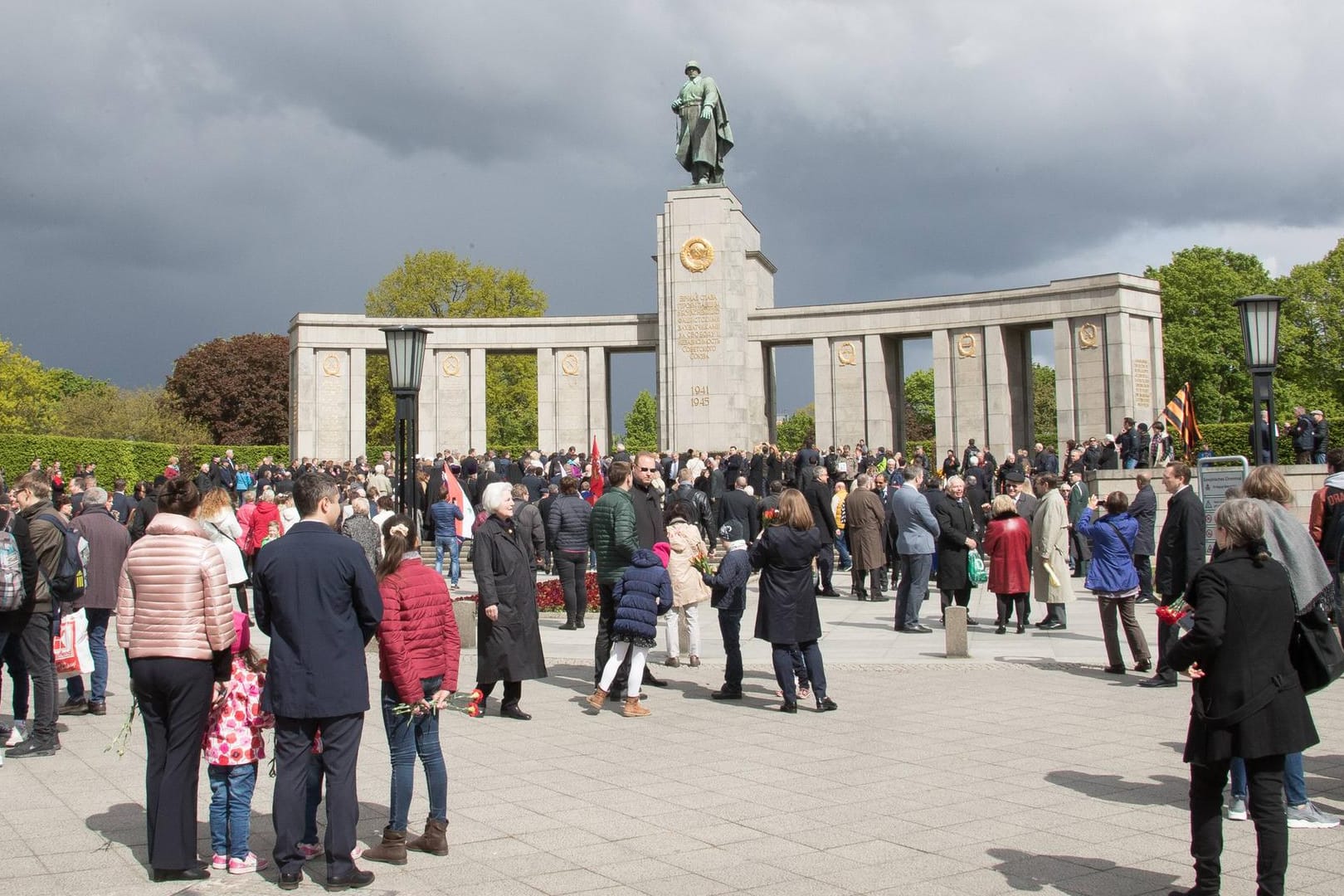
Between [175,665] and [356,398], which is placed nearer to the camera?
[175,665]

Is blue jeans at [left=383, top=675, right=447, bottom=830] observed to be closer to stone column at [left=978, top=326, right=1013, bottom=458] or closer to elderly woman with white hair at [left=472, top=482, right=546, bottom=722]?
elderly woman with white hair at [left=472, top=482, right=546, bottom=722]

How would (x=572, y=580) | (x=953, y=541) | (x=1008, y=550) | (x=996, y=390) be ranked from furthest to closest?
1. (x=996, y=390)
2. (x=572, y=580)
3. (x=953, y=541)
4. (x=1008, y=550)

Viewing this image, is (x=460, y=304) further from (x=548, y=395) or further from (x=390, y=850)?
(x=390, y=850)

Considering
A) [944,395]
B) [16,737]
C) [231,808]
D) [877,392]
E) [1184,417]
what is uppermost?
[877,392]

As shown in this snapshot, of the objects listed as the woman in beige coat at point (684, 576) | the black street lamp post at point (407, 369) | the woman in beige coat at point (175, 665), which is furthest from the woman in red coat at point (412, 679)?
the black street lamp post at point (407, 369)

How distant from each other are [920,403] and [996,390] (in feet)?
180

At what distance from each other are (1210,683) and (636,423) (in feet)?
301

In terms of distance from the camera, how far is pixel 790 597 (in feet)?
30.5

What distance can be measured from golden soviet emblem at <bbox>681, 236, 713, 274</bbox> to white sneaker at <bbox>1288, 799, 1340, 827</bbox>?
30.6 m

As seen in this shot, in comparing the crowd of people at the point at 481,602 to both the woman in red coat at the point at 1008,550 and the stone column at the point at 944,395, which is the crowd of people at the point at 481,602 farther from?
the stone column at the point at 944,395

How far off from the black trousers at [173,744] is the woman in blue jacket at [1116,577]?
786 cm

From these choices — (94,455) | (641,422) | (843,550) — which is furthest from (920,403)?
(843,550)

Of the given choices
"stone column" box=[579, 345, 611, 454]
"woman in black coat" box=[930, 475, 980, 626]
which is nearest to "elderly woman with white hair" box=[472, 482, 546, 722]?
"woman in black coat" box=[930, 475, 980, 626]

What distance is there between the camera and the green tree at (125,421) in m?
52.4
